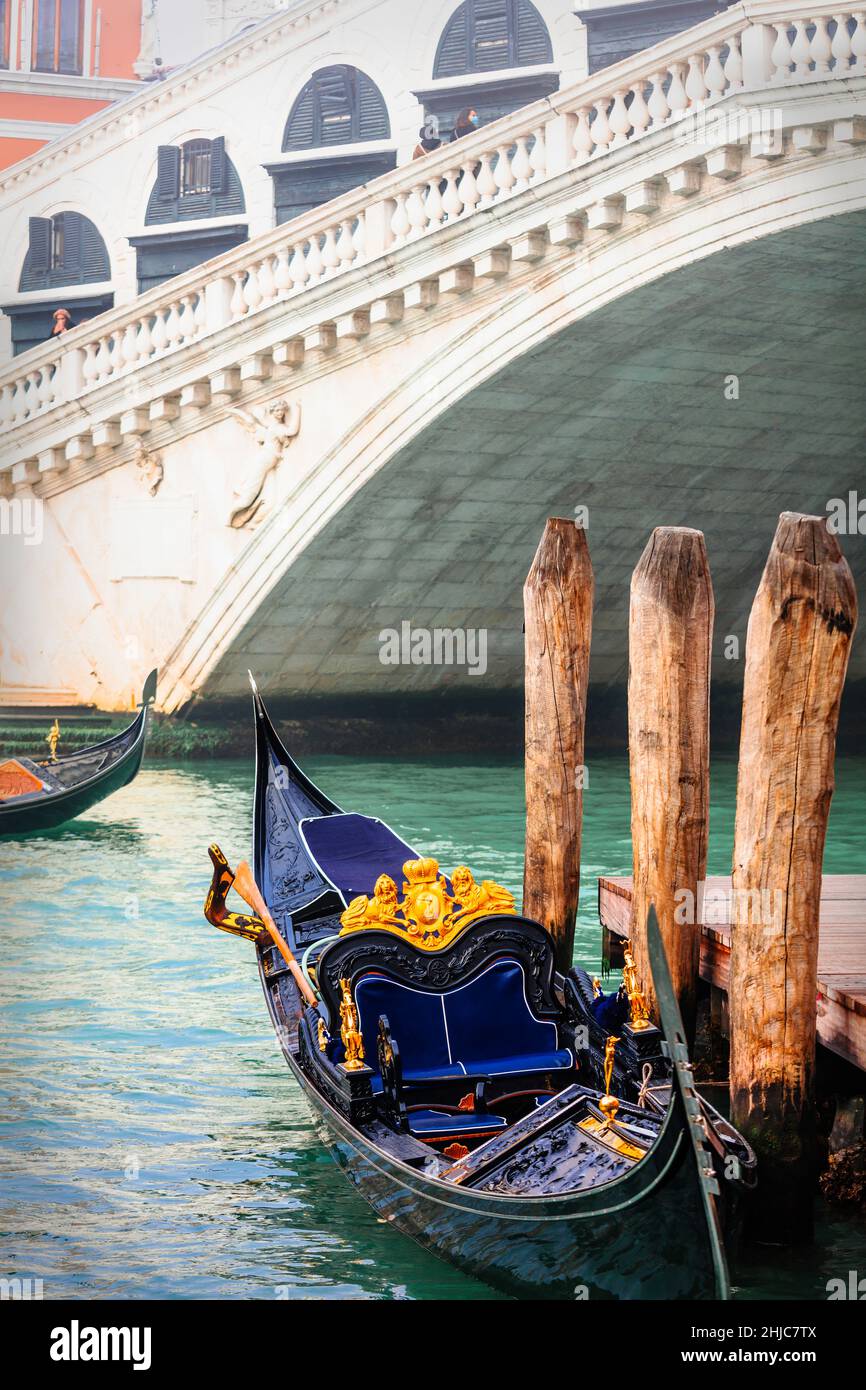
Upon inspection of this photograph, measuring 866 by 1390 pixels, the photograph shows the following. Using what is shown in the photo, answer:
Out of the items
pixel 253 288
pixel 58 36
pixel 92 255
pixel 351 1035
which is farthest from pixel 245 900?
pixel 58 36

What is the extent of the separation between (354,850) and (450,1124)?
149cm

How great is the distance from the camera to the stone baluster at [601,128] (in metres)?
7.58

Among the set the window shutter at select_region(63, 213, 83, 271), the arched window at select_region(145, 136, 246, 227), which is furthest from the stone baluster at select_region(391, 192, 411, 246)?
the window shutter at select_region(63, 213, 83, 271)

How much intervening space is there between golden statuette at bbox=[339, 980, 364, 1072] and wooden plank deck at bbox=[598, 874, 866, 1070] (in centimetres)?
83

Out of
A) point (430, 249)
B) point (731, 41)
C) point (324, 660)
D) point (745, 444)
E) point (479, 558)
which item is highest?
point (731, 41)

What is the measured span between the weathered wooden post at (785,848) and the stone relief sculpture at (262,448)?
6.45 meters

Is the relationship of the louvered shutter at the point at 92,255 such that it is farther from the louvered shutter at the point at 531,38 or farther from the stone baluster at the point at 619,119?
the stone baluster at the point at 619,119

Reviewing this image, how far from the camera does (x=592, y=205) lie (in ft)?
25.2

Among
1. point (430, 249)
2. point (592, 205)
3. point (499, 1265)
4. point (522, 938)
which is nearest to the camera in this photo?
point (499, 1265)

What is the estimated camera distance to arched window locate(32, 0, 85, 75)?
475 inches

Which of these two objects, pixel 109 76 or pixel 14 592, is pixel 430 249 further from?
pixel 109 76
